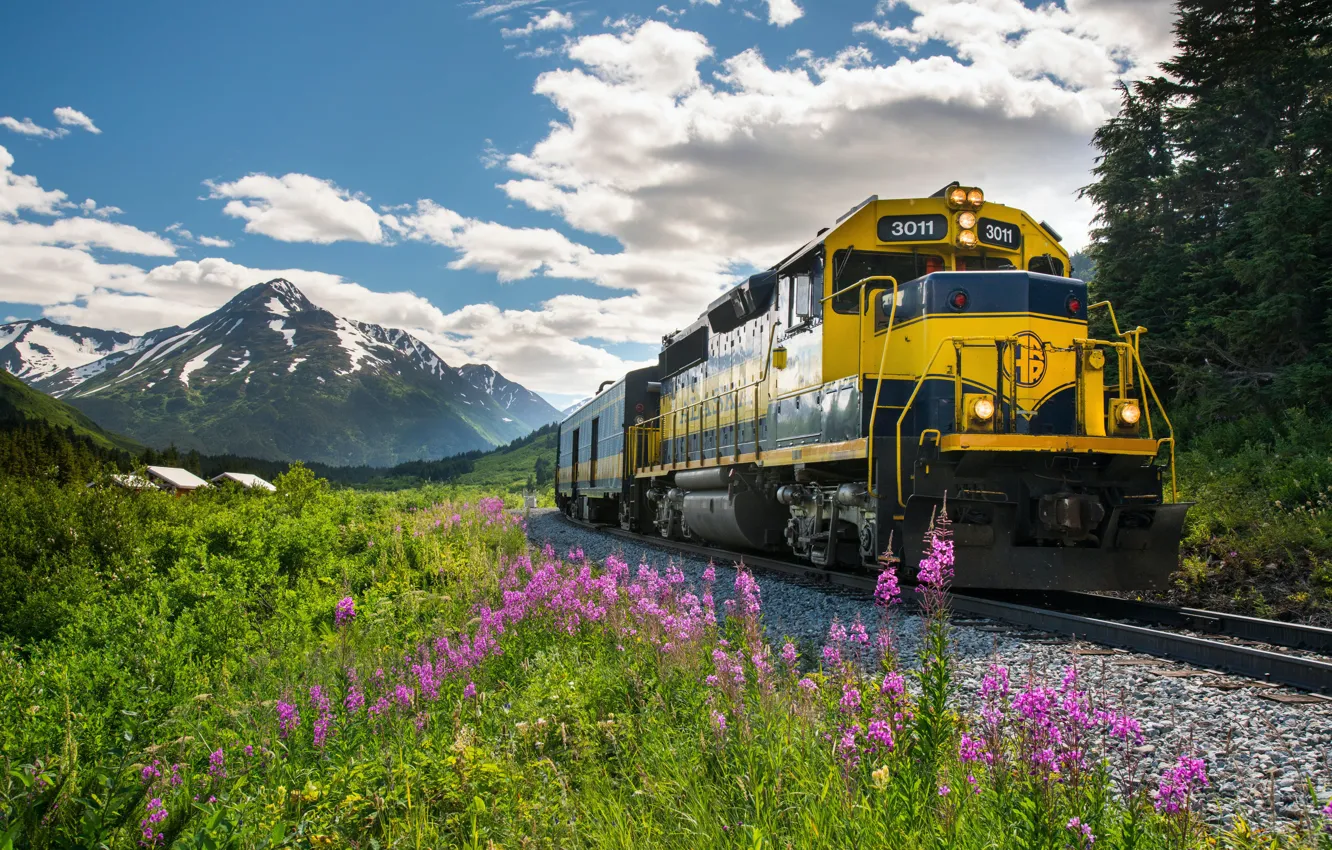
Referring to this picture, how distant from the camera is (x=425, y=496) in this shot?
29344mm

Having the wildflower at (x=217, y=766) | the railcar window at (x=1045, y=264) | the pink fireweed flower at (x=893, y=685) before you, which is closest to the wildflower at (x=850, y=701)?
the pink fireweed flower at (x=893, y=685)

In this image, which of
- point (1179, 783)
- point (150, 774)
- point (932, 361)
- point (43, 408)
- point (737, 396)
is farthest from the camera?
point (43, 408)

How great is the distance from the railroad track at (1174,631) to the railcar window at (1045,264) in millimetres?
3535

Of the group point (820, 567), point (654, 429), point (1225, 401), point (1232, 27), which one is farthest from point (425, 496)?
point (1232, 27)

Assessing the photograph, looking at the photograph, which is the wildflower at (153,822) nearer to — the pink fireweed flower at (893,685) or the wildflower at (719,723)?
the wildflower at (719,723)

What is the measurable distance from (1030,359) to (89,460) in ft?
71.8

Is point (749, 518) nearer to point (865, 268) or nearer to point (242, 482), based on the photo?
point (865, 268)

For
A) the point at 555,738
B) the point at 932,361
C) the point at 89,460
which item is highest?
the point at 932,361

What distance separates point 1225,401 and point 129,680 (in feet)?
53.5

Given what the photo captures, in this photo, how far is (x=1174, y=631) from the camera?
23.2ft

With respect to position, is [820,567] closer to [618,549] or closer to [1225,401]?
[618,549]

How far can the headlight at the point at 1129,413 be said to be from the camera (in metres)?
8.32

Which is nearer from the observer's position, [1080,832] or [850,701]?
[1080,832]

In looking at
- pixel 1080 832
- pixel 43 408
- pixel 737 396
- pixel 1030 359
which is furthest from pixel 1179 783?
pixel 43 408
